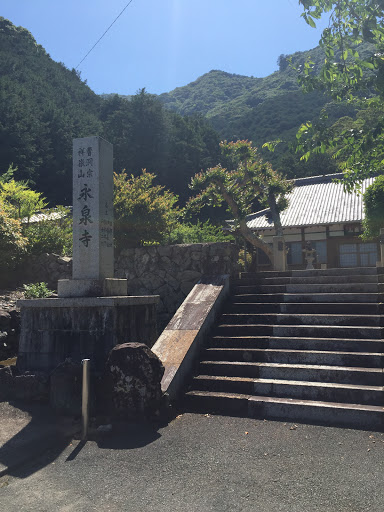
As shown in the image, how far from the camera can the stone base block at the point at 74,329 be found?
5.94m

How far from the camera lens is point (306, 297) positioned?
7.32m

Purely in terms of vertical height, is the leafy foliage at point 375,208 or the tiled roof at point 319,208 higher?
the tiled roof at point 319,208

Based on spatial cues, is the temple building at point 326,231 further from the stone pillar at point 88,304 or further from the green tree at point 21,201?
the stone pillar at point 88,304

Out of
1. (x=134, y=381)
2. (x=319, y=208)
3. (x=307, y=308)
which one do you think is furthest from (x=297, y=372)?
(x=319, y=208)

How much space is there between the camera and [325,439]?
168 inches

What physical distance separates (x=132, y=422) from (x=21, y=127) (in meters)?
28.7

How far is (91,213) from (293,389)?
3.85m

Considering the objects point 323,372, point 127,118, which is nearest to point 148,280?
point 323,372

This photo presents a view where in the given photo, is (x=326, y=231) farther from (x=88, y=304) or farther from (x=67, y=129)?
(x=67, y=129)

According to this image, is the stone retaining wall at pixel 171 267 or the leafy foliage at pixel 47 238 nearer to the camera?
the stone retaining wall at pixel 171 267

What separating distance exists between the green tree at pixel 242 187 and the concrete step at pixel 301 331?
8346mm

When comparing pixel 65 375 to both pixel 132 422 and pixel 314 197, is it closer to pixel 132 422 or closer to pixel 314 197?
pixel 132 422

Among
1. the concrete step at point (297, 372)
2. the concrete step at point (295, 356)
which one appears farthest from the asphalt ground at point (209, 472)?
the concrete step at point (295, 356)

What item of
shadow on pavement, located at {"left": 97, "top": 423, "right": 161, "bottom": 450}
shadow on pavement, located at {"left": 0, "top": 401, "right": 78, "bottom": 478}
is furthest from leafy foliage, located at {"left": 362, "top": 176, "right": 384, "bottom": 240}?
shadow on pavement, located at {"left": 0, "top": 401, "right": 78, "bottom": 478}
